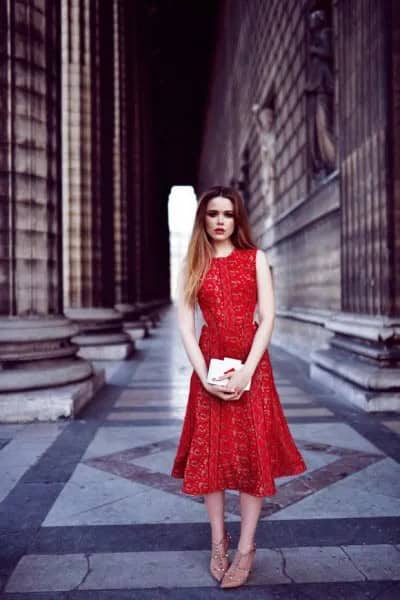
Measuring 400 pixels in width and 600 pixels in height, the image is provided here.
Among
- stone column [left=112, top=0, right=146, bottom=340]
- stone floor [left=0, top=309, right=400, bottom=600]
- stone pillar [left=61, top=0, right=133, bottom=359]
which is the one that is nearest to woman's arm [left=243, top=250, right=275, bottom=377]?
stone floor [left=0, top=309, right=400, bottom=600]

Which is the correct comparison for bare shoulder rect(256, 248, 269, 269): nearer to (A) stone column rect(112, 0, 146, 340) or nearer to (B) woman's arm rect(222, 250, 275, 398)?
(B) woman's arm rect(222, 250, 275, 398)

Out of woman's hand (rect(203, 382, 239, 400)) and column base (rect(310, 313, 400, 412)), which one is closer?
A: woman's hand (rect(203, 382, 239, 400))

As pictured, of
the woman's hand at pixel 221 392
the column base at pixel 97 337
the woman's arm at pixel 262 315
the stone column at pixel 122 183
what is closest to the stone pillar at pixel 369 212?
the woman's arm at pixel 262 315

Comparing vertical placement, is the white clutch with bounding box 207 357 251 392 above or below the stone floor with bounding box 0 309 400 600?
above

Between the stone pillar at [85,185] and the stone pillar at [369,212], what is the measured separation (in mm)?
4829

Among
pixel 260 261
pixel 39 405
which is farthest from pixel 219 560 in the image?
pixel 39 405

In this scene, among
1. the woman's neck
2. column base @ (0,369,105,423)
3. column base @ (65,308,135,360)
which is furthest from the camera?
column base @ (65,308,135,360)

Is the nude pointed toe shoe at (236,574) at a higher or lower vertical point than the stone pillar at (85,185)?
lower

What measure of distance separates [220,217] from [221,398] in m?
0.76

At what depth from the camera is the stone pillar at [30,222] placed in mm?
5618

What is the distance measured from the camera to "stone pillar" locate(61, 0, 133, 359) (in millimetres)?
10352

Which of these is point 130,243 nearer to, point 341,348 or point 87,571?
point 341,348

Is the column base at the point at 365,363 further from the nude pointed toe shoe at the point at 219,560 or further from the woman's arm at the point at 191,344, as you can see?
the woman's arm at the point at 191,344

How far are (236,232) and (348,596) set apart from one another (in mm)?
1542
